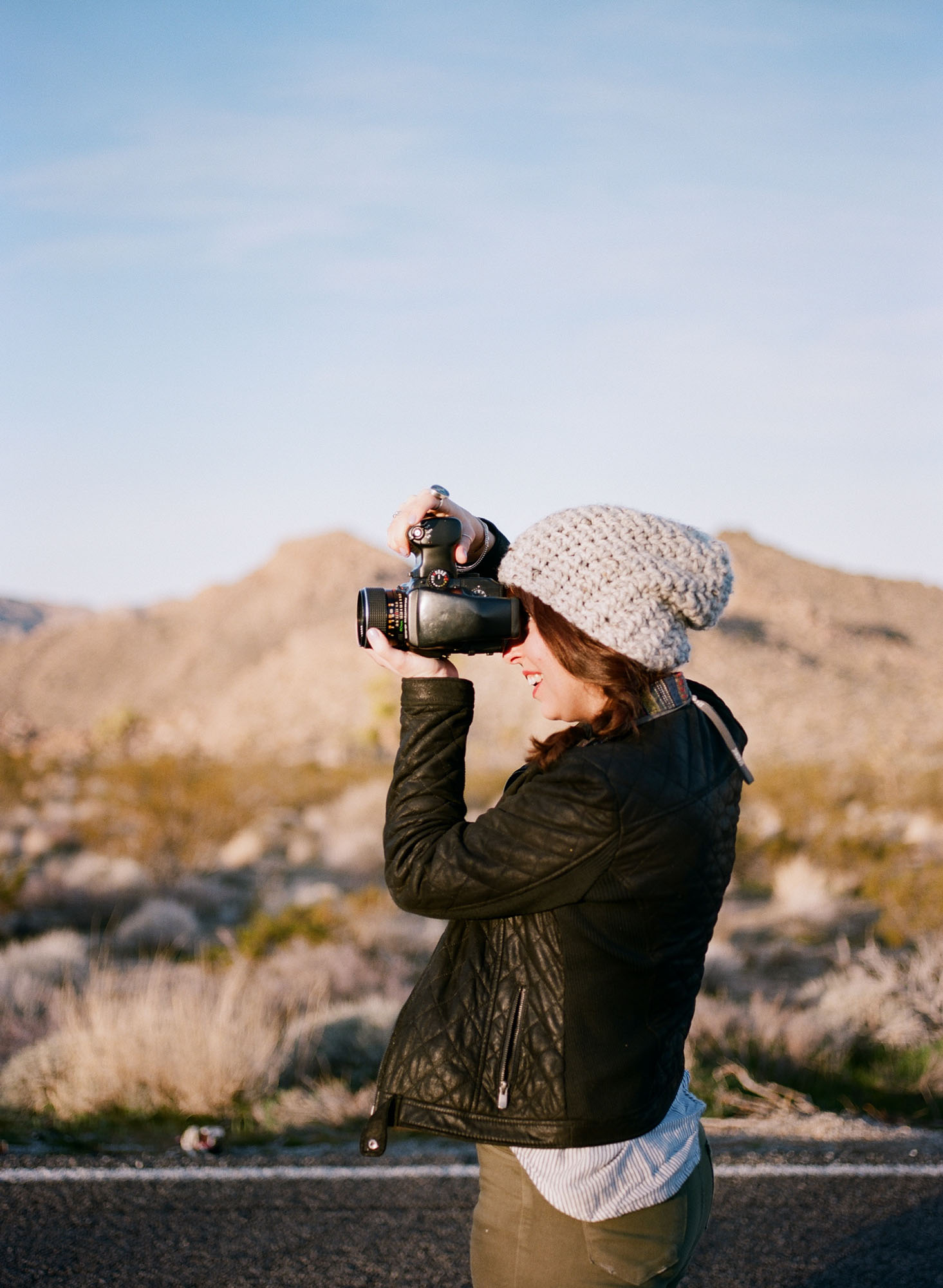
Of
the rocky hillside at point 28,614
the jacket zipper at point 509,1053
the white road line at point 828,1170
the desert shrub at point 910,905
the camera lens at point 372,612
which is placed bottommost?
the white road line at point 828,1170

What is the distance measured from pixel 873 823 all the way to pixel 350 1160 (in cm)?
1123

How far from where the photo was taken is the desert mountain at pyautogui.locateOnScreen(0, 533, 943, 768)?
44.0 m

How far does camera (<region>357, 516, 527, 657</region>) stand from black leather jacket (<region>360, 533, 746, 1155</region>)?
0.17 meters

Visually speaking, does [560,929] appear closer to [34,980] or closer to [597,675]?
A: [597,675]

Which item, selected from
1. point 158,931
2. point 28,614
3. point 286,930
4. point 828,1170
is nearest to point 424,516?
point 828,1170

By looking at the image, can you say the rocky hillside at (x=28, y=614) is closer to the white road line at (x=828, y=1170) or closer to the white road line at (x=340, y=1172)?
the white road line at (x=340, y=1172)

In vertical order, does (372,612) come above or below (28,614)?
below

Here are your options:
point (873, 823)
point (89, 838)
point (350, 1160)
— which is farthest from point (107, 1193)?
point (873, 823)

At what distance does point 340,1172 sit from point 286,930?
458 centimetres

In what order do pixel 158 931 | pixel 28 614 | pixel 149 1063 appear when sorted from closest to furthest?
pixel 149 1063 < pixel 158 931 < pixel 28 614

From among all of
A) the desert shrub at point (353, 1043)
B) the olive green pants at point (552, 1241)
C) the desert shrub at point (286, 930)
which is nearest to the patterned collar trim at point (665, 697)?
the olive green pants at point (552, 1241)

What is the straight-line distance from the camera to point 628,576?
1839mm

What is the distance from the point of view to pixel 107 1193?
3996mm

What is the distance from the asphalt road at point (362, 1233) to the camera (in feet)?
11.4
